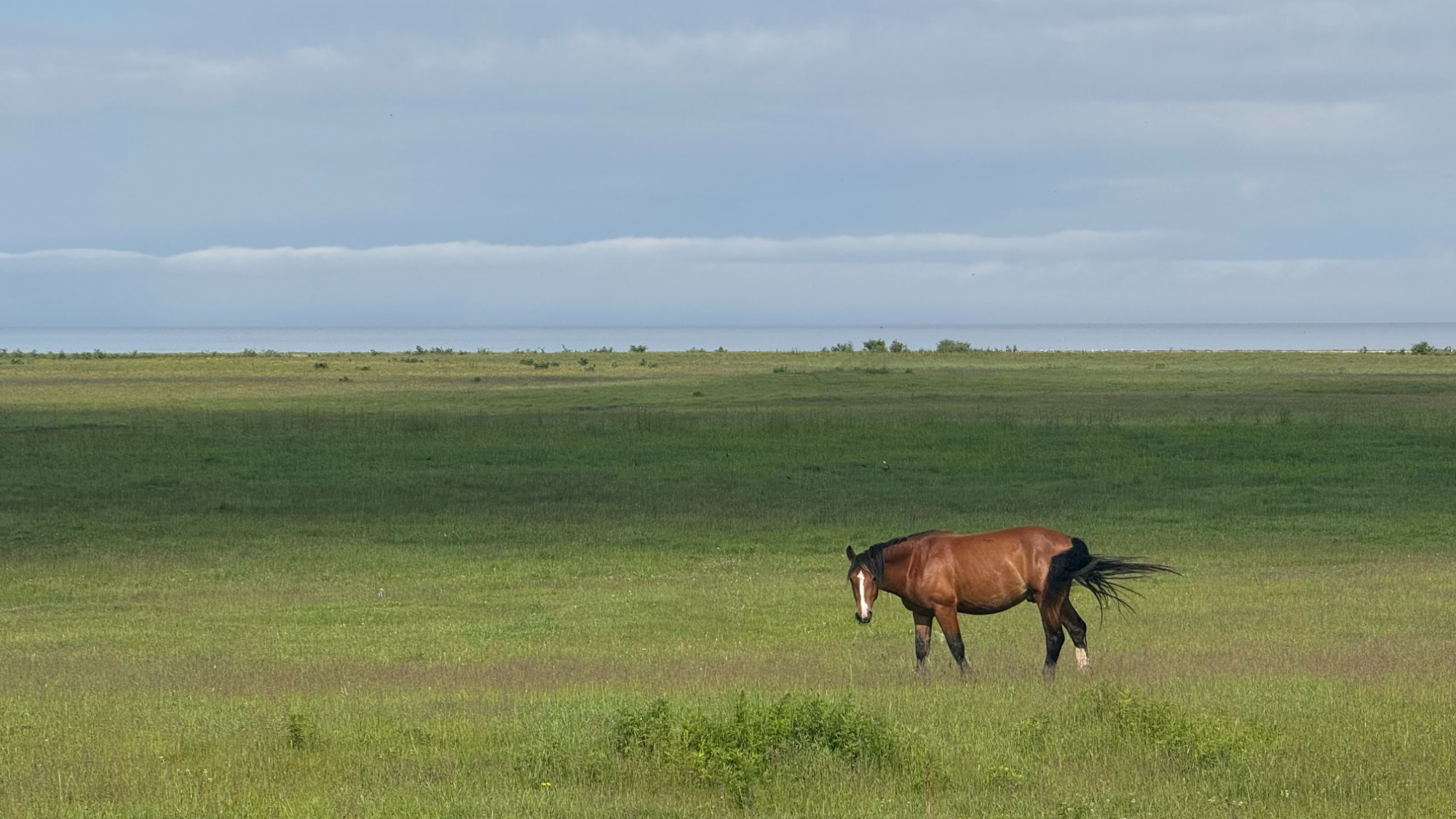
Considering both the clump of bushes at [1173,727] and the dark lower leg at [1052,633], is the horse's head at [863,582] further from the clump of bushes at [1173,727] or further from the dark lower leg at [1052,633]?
the clump of bushes at [1173,727]

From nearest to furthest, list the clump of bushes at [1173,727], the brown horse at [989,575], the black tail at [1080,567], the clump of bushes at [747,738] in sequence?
the clump of bushes at [747,738] → the clump of bushes at [1173,727] → the black tail at [1080,567] → the brown horse at [989,575]

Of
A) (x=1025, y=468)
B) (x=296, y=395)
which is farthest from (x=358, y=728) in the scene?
(x=296, y=395)

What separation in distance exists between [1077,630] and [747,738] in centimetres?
437

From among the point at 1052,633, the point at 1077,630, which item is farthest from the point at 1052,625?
the point at 1077,630

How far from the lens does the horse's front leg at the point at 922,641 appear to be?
13.0 metres

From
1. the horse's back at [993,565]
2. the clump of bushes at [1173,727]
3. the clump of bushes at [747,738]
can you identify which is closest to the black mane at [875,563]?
the horse's back at [993,565]

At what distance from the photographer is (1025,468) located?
1332 inches

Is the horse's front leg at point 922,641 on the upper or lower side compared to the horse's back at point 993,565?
lower

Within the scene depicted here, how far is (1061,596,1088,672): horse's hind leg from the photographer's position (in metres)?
12.7

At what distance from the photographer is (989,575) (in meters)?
12.6

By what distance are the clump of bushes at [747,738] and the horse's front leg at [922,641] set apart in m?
3.18

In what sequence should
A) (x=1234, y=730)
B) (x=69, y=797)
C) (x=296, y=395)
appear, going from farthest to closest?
(x=296, y=395), (x=1234, y=730), (x=69, y=797)

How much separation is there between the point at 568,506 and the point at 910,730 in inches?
760

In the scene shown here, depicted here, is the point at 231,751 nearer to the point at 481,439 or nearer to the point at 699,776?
the point at 699,776
